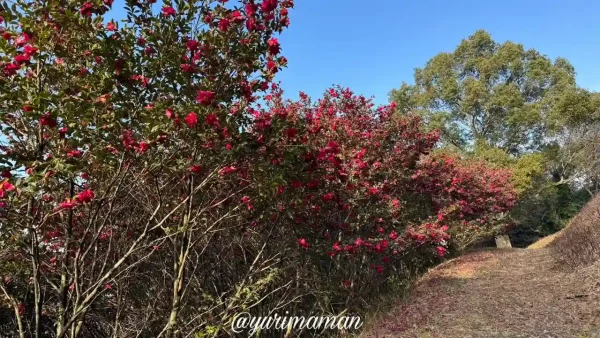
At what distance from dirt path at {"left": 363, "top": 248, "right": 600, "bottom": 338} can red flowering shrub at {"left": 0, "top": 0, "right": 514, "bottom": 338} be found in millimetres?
1050

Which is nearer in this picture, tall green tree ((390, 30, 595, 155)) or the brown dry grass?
the brown dry grass

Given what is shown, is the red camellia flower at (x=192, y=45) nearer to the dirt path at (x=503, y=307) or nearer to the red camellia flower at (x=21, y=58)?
the red camellia flower at (x=21, y=58)

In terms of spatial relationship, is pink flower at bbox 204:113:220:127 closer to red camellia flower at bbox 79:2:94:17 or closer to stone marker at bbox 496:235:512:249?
red camellia flower at bbox 79:2:94:17

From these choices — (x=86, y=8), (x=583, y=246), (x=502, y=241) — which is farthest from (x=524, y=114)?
(x=86, y=8)

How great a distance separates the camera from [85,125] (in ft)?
6.66

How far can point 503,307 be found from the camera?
4473 millimetres

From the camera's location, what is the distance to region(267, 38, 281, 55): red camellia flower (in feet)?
7.98

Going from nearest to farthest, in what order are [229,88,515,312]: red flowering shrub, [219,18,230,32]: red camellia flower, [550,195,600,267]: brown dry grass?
[219,18,230,32]: red camellia flower < [229,88,515,312]: red flowering shrub < [550,195,600,267]: brown dry grass

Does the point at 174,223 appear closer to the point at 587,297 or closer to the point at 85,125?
the point at 85,125

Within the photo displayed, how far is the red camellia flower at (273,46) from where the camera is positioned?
2434 millimetres

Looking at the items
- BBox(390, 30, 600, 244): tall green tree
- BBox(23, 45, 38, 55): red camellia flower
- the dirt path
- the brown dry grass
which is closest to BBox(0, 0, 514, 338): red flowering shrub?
BBox(23, 45, 38, 55): red camellia flower

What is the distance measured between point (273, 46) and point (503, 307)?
3.84m

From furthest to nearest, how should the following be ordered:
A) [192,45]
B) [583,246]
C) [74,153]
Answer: [583,246]
[192,45]
[74,153]

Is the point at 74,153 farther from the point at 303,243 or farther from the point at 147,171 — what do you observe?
the point at 303,243
